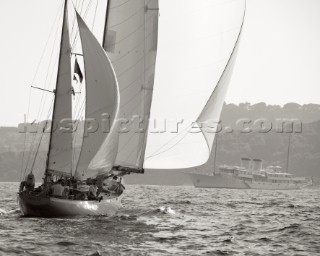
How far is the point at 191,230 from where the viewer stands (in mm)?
30891

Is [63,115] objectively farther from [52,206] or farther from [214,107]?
[214,107]

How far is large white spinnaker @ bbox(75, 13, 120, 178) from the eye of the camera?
102 feet

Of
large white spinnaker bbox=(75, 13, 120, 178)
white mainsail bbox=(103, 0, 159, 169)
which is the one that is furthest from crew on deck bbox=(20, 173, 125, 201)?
white mainsail bbox=(103, 0, 159, 169)

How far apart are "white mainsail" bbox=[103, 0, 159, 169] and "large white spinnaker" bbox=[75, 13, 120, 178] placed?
10.7ft

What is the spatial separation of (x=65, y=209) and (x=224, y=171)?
110 metres

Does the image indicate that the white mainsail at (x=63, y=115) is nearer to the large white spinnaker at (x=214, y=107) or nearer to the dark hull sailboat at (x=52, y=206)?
the dark hull sailboat at (x=52, y=206)

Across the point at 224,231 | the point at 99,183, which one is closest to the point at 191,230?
the point at 224,231

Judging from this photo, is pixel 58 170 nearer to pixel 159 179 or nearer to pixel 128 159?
pixel 128 159

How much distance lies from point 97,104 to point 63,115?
289 cm

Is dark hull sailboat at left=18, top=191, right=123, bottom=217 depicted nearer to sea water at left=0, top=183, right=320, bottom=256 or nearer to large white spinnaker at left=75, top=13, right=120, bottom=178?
sea water at left=0, top=183, right=320, bottom=256

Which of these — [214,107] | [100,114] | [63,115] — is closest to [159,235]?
[100,114]

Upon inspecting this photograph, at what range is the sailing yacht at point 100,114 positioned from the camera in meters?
31.4

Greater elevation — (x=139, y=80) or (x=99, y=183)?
(x=139, y=80)

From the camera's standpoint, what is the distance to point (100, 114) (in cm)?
3155
